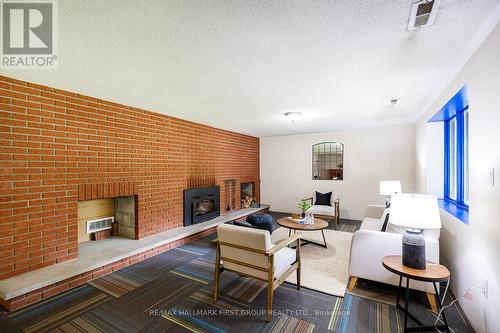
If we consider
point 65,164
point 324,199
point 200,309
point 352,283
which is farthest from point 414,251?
point 65,164

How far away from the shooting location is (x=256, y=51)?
1938mm

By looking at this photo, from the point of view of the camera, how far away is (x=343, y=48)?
1.89 metres

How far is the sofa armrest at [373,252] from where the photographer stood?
2479 millimetres

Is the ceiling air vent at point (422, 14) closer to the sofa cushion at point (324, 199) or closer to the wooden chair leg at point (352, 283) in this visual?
the wooden chair leg at point (352, 283)

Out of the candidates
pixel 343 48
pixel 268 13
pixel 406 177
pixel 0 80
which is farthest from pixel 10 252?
pixel 406 177

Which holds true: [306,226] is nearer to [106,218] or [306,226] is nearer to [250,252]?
[250,252]

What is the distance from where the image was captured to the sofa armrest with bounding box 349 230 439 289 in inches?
97.6

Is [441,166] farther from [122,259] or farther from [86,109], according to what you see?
[86,109]

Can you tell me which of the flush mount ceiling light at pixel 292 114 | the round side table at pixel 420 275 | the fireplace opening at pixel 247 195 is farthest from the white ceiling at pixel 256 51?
the fireplace opening at pixel 247 195

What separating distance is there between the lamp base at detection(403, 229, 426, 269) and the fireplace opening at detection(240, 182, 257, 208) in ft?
15.7

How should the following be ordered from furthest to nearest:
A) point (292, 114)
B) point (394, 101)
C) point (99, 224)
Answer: point (292, 114), point (99, 224), point (394, 101)

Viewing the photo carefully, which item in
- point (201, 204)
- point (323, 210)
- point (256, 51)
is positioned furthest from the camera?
point (323, 210)

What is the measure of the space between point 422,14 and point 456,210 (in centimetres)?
246

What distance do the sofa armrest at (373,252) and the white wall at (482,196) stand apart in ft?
1.43
